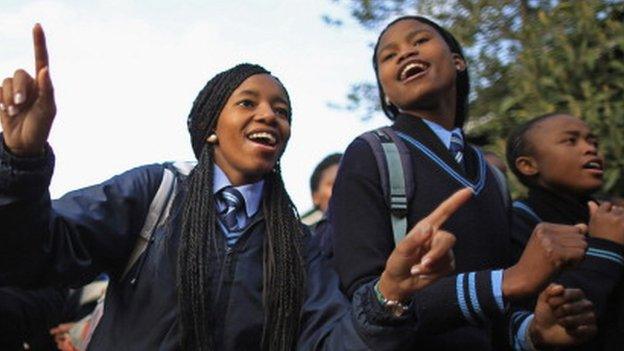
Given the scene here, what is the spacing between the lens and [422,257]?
189 cm

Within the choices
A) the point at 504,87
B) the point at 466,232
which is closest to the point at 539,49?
the point at 504,87

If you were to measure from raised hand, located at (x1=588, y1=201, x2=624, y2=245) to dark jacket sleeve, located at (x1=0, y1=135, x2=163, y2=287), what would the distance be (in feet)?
4.51

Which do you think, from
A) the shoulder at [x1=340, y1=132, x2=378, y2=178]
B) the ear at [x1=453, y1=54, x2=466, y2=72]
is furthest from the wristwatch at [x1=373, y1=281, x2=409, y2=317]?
the ear at [x1=453, y1=54, x2=466, y2=72]

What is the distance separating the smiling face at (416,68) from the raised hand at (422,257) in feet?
2.61

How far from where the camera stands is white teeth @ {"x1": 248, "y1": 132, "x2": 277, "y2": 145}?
2719 millimetres

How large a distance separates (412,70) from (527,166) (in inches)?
33.4

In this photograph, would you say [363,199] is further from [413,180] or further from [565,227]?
[565,227]

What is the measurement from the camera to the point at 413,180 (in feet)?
7.77

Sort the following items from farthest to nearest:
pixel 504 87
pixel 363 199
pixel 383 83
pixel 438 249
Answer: pixel 504 87 < pixel 383 83 < pixel 363 199 < pixel 438 249

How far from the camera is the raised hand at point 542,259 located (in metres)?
2.00

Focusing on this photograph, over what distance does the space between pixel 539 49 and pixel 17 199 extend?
5.18 meters

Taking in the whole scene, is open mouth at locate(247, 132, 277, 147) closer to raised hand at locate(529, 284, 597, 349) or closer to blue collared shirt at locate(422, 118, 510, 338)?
blue collared shirt at locate(422, 118, 510, 338)

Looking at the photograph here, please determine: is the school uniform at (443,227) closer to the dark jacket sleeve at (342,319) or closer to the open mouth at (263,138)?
the dark jacket sleeve at (342,319)

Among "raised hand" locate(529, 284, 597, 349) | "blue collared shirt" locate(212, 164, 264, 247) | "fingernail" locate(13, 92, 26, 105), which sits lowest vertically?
"raised hand" locate(529, 284, 597, 349)
